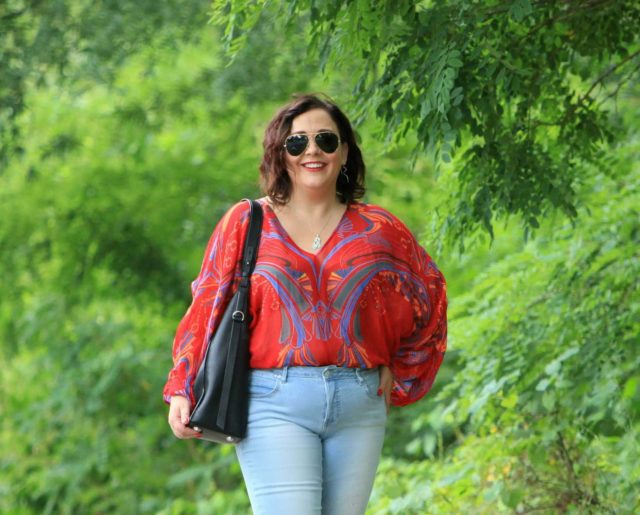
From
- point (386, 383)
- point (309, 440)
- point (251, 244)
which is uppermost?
point (251, 244)

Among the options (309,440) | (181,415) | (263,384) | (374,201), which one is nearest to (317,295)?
(263,384)

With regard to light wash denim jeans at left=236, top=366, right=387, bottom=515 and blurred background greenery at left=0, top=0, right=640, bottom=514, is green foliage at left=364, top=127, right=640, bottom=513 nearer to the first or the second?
blurred background greenery at left=0, top=0, right=640, bottom=514

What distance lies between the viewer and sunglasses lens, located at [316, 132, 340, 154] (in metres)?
3.63

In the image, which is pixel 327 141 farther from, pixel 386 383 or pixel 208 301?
pixel 386 383

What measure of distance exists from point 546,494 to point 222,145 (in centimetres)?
806

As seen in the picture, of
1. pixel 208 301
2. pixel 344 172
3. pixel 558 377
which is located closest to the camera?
pixel 208 301

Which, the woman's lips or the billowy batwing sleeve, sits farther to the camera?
the woman's lips

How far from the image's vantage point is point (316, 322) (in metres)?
3.43

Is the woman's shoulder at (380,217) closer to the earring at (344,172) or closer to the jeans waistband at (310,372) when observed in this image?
the earring at (344,172)

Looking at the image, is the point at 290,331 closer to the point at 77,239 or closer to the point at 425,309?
the point at 425,309

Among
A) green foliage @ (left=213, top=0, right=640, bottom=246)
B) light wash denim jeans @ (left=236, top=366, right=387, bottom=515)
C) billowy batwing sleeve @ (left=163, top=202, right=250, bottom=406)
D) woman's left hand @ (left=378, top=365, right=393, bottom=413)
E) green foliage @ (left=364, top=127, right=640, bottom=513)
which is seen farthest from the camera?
green foliage @ (left=364, top=127, right=640, bottom=513)

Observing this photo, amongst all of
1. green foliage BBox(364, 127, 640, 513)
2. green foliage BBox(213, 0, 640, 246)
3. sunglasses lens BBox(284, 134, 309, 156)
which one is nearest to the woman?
sunglasses lens BBox(284, 134, 309, 156)

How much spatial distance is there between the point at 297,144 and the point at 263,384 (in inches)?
29.0

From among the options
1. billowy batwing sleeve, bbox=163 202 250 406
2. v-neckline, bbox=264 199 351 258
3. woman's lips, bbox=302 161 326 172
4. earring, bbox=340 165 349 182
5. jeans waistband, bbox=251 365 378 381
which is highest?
woman's lips, bbox=302 161 326 172
